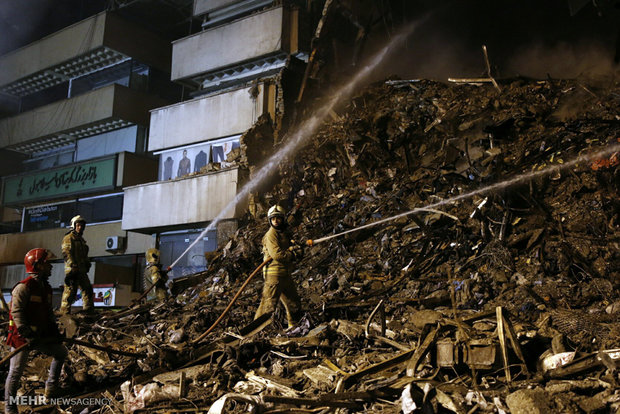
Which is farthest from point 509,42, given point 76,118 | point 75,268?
point 76,118

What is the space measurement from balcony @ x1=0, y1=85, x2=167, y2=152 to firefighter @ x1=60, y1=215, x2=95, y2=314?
13457 millimetres

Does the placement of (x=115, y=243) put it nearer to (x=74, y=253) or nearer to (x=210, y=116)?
(x=210, y=116)

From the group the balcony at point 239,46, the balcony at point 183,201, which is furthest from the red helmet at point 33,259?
the balcony at point 239,46

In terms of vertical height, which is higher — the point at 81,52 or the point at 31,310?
the point at 81,52

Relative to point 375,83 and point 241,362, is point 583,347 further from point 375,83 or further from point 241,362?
point 375,83

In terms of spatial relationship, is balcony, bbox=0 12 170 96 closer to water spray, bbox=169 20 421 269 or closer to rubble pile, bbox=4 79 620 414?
water spray, bbox=169 20 421 269

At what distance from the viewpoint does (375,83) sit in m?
16.6

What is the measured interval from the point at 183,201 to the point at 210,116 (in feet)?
10.9

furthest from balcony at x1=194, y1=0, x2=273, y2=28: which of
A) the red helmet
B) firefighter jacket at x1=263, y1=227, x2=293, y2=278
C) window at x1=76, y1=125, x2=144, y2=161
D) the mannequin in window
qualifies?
the red helmet

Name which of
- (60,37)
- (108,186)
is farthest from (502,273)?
(60,37)

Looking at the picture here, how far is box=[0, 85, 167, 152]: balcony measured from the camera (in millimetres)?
22625

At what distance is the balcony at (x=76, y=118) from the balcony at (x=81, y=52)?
71.6 inches

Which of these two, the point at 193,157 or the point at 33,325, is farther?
the point at 193,157

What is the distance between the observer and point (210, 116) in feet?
59.5
